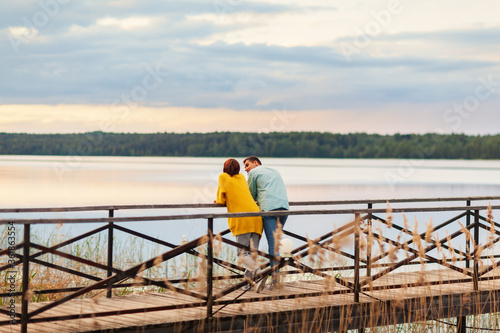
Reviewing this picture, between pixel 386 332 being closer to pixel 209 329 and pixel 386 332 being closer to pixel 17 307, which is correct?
pixel 209 329

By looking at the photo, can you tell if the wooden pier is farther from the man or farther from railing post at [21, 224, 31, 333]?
the man

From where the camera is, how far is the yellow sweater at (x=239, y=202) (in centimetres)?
618

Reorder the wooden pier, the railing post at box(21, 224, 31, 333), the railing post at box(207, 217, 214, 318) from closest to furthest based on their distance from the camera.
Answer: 1. the railing post at box(21, 224, 31, 333)
2. the wooden pier
3. the railing post at box(207, 217, 214, 318)

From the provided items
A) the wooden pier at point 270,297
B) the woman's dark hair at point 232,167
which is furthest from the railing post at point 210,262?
the woman's dark hair at point 232,167

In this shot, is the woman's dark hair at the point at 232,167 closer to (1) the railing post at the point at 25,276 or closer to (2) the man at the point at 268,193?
(2) the man at the point at 268,193

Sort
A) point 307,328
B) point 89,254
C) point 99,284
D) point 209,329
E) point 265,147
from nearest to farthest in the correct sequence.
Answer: point 99,284
point 209,329
point 307,328
point 89,254
point 265,147

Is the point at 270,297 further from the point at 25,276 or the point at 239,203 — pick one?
the point at 25,276

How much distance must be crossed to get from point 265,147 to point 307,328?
2141 inches

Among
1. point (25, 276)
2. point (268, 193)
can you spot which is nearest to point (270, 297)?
point (268, 193)

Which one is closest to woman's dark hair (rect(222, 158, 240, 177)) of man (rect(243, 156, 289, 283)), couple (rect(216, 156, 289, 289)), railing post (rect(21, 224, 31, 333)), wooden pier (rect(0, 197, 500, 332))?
couple (rect(216, 156, 289, 289))

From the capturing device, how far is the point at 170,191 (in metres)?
36.8

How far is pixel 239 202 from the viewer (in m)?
6.21

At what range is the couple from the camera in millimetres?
6188

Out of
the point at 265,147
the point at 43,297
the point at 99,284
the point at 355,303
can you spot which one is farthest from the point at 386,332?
the point at 265,147
